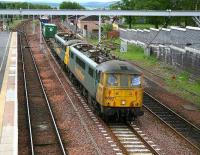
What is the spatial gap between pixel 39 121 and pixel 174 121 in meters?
6.67

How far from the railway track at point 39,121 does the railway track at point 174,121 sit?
17.8 ft

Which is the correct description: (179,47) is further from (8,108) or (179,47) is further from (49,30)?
(49,30)

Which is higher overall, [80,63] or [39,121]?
[80,63]

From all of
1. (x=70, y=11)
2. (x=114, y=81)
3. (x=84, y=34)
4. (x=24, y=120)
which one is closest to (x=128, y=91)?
(x=114, y=81)

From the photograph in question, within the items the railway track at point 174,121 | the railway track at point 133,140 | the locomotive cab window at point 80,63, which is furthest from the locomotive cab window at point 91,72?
the railway track at point 174,121

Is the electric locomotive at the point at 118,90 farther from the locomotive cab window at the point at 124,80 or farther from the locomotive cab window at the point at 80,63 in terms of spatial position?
the locomotive cab window at the point at 80,63

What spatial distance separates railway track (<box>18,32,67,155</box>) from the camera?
17.8m

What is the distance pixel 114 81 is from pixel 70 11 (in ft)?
120

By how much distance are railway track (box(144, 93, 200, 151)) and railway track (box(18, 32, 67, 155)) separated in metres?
5.42

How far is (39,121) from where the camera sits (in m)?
22.1

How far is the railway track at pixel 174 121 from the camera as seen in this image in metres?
19.7

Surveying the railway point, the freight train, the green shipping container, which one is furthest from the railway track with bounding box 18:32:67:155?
the green shipping container

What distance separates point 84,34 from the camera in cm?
7869

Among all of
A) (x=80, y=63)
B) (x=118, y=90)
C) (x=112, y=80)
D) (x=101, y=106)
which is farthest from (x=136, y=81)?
(x=80, y=63)
